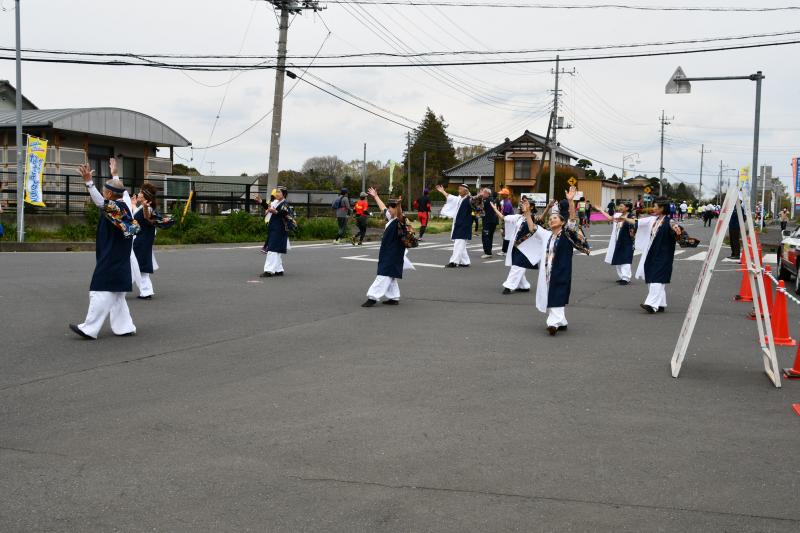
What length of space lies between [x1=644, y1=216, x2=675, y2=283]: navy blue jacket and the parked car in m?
4.02

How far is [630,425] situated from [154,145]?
31.6 meters

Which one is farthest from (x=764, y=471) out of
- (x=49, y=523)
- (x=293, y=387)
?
(x=49, y=523)

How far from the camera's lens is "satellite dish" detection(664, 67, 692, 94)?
21547mm

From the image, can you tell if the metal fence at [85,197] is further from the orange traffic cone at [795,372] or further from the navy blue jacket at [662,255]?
the orange traffic cone at [795,372]

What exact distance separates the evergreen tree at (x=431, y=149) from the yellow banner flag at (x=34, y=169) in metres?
72.5

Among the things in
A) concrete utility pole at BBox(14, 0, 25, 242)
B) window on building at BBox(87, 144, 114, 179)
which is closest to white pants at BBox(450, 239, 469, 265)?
concrete utility pole at BBox(14, 0, 25, 242)

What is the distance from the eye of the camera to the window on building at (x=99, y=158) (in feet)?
99.9

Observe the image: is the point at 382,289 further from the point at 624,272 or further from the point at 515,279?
the point at 624,272

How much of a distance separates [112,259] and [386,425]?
4414 mm

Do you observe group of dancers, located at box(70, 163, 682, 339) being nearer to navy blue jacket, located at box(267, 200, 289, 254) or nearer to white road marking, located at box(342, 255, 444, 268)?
navy blue jacket, located at box(267, 200, 289, 254)

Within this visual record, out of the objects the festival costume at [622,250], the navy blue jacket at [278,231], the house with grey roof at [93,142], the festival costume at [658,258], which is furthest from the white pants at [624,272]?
the house with grey roof at [93,142]

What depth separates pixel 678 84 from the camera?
21672mm

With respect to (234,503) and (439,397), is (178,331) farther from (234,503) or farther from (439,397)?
(234,503)

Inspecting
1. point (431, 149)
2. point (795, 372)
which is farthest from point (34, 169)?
point (431, 149)
